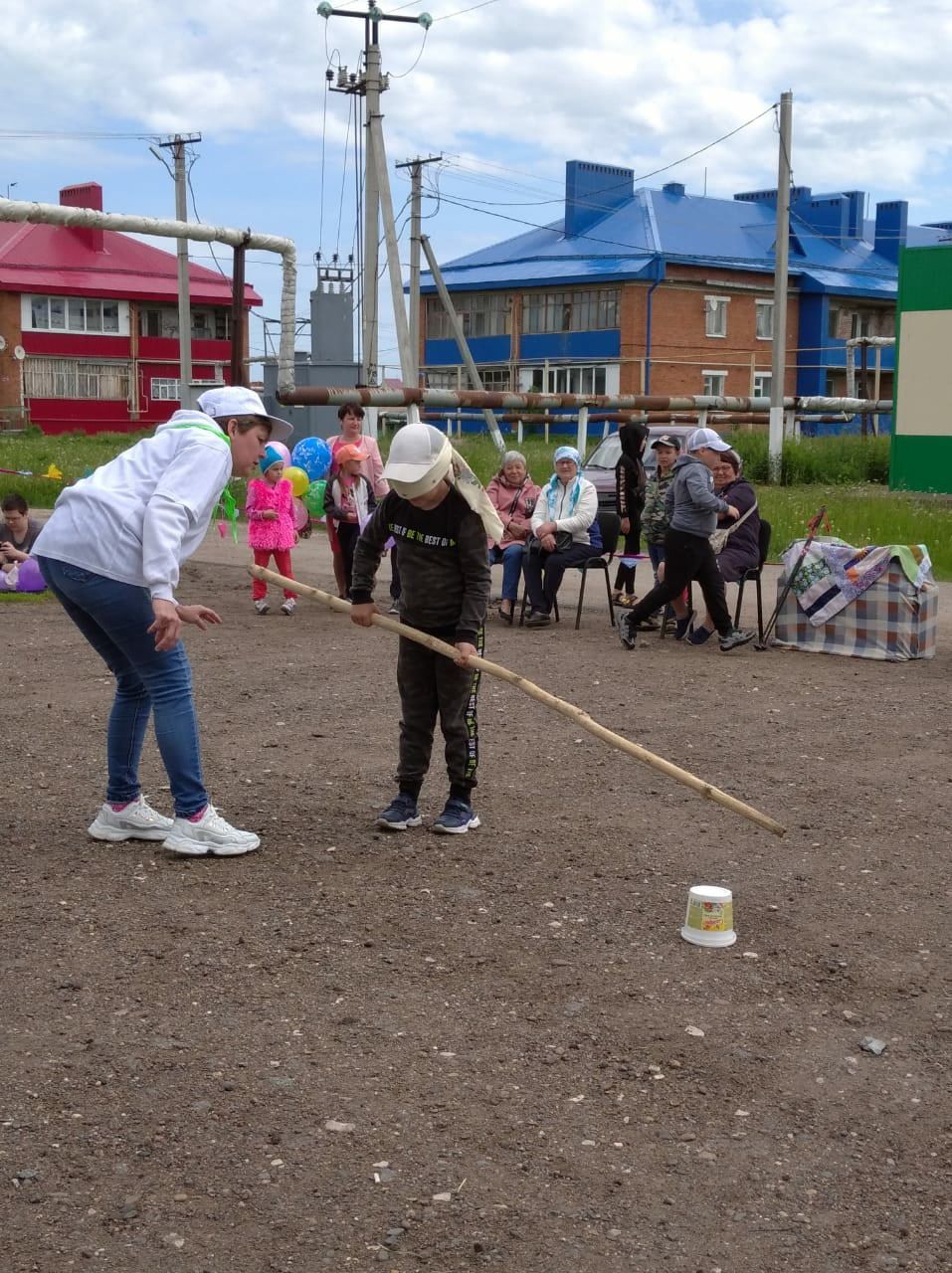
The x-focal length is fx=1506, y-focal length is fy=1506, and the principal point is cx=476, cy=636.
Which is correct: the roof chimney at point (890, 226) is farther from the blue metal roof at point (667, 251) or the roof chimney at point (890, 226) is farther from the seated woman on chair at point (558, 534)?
the seated woman on chair at point (558, 534)

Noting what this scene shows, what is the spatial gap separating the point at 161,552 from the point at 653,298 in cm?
4875

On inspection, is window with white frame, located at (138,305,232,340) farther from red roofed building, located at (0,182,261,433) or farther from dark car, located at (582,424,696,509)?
dark car, located at (582,424,696,509)

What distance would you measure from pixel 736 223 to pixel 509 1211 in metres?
57.2

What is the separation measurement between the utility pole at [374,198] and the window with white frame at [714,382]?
3124 centimetres

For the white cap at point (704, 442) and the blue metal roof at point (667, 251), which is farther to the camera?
the blue metal roof at point (667, 251)

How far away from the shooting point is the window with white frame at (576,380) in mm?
53406

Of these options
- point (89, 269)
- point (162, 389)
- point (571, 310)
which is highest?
point (89, 269)

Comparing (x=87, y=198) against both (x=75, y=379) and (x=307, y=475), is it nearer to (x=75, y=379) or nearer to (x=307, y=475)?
(x=75, y=379)

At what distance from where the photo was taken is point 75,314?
58.6m

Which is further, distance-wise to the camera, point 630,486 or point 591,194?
point 591,194

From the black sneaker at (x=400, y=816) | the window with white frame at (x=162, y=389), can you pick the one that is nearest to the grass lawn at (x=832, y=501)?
the black sneaker at (x=400, y=816)

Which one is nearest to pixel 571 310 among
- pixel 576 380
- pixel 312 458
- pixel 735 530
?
pixel 576 380

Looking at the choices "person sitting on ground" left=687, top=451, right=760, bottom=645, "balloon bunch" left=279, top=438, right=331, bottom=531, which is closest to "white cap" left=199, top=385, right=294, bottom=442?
"person sitting on ground" left=687, top=451, right=760, bottom=645

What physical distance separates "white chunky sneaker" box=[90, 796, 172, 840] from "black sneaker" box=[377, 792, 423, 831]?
87 centimetres
